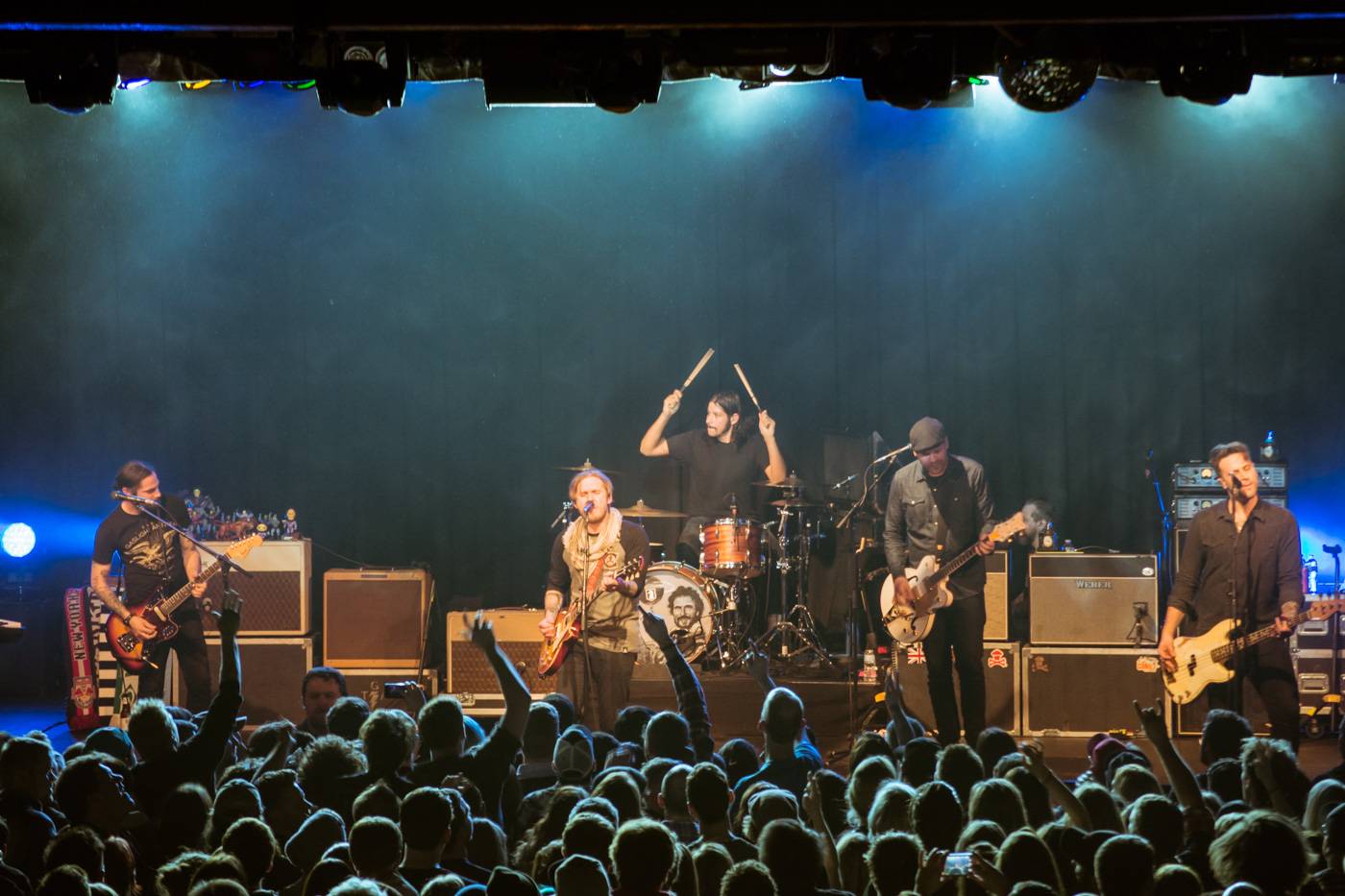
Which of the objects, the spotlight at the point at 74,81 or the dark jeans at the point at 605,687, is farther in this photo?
the dark jeans at the point at 605,687

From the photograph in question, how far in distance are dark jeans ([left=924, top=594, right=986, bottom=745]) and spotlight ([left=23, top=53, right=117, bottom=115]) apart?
589cm

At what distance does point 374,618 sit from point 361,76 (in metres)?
5.66

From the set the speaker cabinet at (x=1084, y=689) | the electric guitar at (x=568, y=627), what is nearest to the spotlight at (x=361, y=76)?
the electric guitar at (x=568, y=627)

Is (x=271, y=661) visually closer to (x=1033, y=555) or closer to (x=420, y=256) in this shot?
(x=420, y=256)

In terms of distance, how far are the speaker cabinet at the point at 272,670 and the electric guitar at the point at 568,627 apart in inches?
98.1

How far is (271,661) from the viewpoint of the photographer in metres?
A: 10.6

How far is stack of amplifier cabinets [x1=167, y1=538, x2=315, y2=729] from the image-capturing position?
1061 cm

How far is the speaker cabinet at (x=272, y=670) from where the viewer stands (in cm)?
1059

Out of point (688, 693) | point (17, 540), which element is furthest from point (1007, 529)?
point (17, 540)

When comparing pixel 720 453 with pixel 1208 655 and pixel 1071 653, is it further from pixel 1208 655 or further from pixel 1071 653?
pixel 1208 655

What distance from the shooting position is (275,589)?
10.7m

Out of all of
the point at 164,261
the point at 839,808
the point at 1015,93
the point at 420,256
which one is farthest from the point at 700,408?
the point at 839,808

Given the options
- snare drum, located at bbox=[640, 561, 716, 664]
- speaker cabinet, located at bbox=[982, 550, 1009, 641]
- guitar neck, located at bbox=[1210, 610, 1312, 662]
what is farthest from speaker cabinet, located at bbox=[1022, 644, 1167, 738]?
snare drum, located at bbox=[640, 561, 716, 664]

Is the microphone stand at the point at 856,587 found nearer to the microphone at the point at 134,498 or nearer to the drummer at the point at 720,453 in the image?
the drummer at the point at 720,453
